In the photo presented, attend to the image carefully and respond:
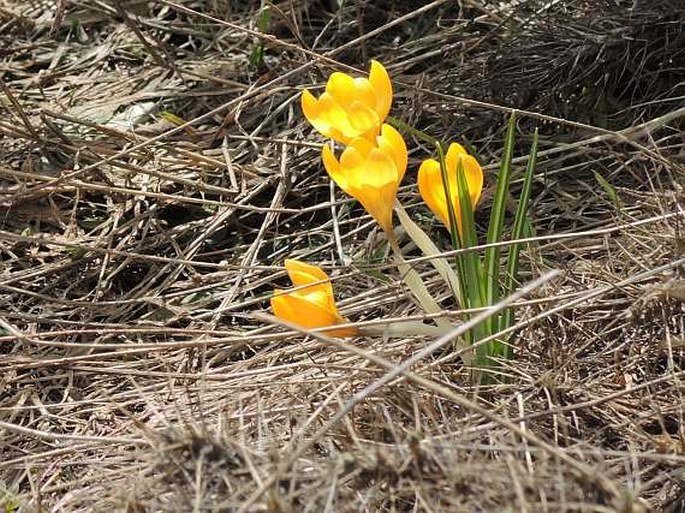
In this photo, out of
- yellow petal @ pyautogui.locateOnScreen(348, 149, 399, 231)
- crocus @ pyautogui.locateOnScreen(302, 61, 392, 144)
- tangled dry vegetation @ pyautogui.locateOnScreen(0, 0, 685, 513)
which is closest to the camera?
tangled dry vegetation @ pyautogui.locateOnScreen(0, 0, 685, 513)

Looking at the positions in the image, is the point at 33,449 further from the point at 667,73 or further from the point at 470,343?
the point at 667,73

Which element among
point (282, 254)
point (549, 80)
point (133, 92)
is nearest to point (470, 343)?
point (282, 254)

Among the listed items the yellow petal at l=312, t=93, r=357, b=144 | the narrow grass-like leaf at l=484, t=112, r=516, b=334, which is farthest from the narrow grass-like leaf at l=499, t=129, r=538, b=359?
the yellow petal at l=312, t=93, r=357, b=144

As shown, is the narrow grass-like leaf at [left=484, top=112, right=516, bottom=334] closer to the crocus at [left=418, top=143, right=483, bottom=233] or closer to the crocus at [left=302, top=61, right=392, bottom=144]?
the crocus at [left=418, top=143, right=483, bottom=233]

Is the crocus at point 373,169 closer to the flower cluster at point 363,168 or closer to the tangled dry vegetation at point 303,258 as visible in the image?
the flower cluster at point 363,168

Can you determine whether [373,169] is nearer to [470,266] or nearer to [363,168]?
[363,168]

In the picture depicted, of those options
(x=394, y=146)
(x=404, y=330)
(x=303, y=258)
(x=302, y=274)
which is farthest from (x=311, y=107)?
(x=303, y=258)

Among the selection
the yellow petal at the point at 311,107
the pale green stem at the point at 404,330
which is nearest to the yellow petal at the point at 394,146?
the yellow petal at the point at 311,107
